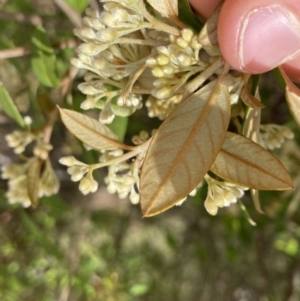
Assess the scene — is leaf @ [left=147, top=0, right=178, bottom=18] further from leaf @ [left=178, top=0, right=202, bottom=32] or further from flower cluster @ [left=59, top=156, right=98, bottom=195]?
flower cluster @ [left=59, top=156, right=98, bottom=195]

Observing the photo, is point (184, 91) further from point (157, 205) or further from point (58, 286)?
point (58, 286)

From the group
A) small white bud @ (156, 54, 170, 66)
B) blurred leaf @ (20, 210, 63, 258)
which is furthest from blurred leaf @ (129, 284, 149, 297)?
small white bud @ (156, 54, 170, 66)

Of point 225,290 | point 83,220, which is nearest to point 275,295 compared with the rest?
point 225,290

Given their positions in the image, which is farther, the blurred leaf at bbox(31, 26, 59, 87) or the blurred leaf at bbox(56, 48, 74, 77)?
the blurred leaf at bbox(56, 48, 74, 77)

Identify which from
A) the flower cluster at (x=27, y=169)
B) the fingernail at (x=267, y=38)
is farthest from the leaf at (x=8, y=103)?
the fingernail at (x=267, y=38)

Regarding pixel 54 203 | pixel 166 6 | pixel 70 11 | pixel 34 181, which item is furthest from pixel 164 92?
pixel 54 203

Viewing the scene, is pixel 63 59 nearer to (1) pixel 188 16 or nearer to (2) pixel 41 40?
(2) pixel 41 40

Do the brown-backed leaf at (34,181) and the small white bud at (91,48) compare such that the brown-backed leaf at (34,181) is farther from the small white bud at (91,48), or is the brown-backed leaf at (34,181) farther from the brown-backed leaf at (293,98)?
the brown-backed leaf at (293,98)
